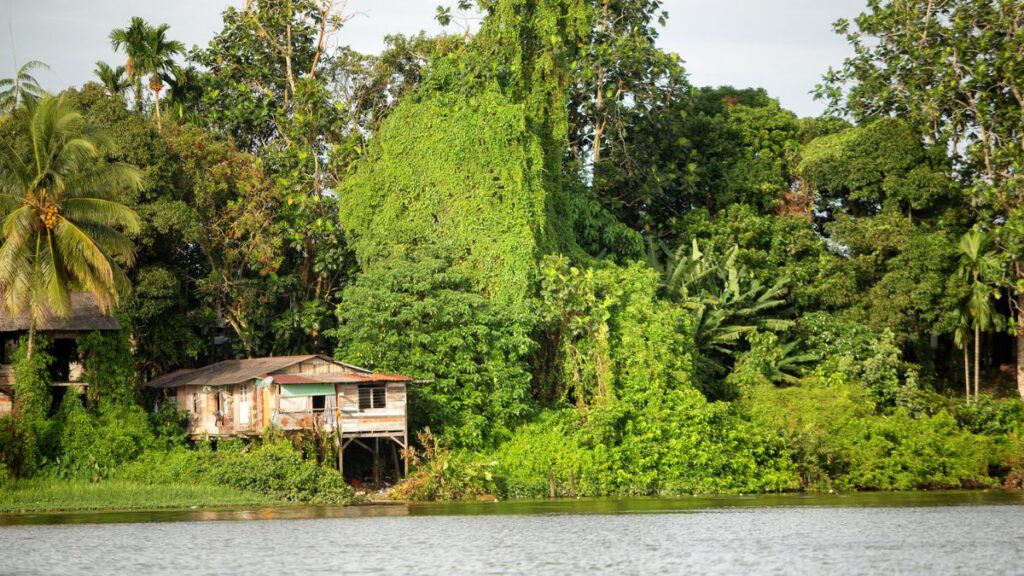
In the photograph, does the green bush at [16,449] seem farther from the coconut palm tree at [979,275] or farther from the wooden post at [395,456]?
the coconut palm tree at [979,275]

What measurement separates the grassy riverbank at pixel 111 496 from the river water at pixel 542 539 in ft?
3.05

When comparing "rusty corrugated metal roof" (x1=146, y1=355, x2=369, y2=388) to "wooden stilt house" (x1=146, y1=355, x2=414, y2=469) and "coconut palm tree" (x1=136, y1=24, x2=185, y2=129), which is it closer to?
"wooden stilt house" (x1=146, y1=355, x2=414, y2=469)

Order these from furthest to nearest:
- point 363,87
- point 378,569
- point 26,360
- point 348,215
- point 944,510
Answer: point 363,87 < point 348,215 < point 26,360 < point 944,510 < point 378,569

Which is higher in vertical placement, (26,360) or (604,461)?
(26,360)

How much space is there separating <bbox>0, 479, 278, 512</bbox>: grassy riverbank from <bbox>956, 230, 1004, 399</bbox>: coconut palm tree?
75.2 feet

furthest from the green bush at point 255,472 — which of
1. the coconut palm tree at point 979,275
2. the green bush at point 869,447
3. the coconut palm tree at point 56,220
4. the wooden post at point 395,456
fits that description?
the coconut palm tree at point 979,275

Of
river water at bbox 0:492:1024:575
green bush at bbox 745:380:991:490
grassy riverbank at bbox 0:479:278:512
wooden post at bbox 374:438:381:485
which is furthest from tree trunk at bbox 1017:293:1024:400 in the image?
grassy riverbank at bbox 0:479:278:512

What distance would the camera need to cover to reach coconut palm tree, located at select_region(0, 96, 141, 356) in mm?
32906

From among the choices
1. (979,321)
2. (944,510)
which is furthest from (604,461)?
(979,321)

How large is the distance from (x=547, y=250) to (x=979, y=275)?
14062 mm

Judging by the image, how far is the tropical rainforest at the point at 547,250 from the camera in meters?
35.5

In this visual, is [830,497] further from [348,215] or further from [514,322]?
[348,215]

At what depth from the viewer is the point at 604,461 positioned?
36.9 m

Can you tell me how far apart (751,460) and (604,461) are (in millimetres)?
4235
